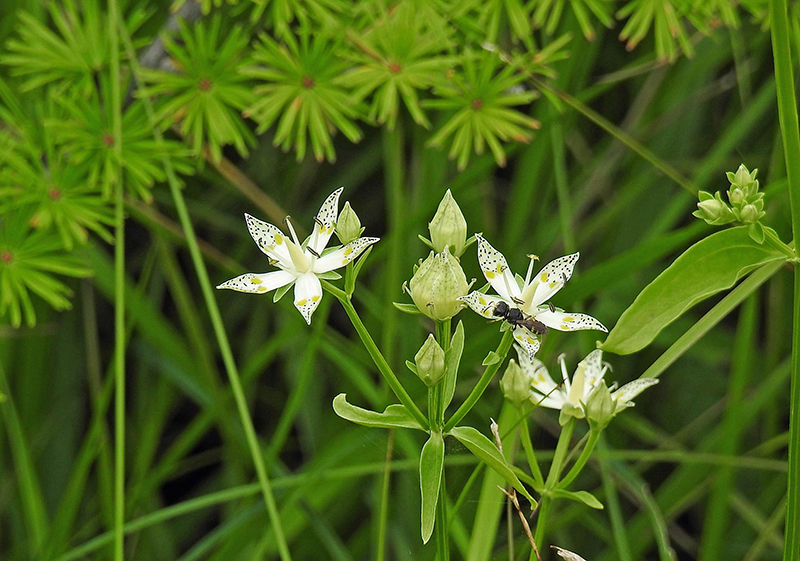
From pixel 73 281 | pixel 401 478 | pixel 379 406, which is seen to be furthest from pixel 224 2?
pixel 401 478

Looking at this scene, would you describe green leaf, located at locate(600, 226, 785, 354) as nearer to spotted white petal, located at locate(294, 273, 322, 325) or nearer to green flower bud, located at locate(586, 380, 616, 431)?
green flower bud, located at locate(586, 380, 616, 431)

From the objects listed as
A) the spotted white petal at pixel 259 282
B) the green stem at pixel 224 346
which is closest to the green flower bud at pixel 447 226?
the spotted white petal at pixel 259 282

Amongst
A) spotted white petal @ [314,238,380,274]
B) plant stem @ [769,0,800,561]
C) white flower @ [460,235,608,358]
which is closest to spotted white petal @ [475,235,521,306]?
white flower @ [460,235,608,358]

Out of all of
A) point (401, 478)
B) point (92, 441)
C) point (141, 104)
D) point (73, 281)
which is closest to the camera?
point (141, 104)

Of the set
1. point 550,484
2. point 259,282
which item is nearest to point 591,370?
point 550,484

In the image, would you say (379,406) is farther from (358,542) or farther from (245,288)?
(245,288)

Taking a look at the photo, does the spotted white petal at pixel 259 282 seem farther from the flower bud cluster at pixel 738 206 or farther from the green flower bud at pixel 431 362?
the flower bud cluster at pixel 738 206
